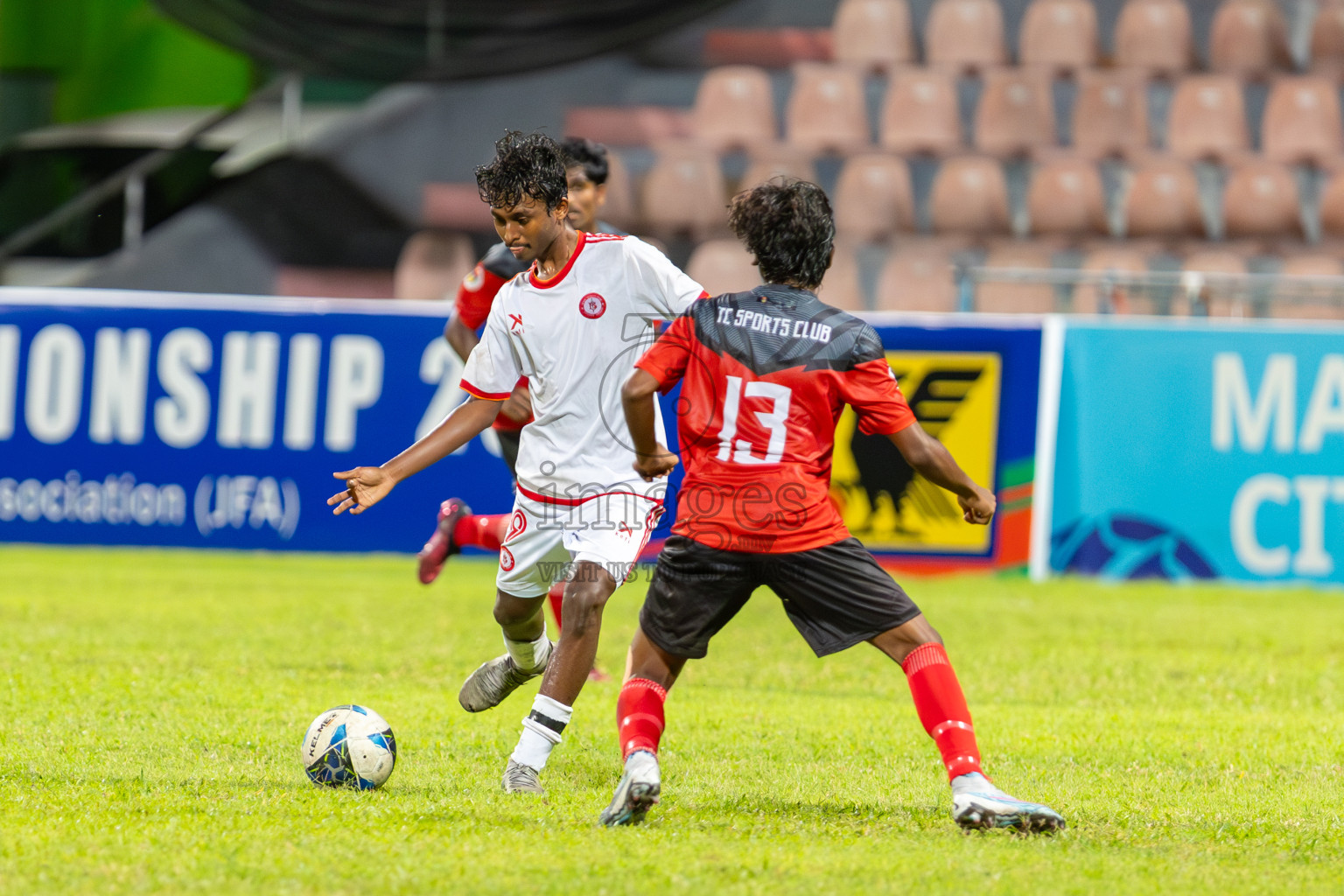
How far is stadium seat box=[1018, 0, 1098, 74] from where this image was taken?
16.1 m

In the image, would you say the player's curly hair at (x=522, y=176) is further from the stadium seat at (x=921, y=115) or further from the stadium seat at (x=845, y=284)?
the stadium seat at (x=921, y=115)

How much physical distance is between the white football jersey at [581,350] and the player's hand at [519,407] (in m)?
1.69

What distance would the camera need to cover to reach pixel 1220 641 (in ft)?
27.6

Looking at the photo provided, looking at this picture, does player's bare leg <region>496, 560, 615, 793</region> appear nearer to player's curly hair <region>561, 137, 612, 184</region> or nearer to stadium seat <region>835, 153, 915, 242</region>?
player's curly hair <region>561, 137, 612, 184</region>

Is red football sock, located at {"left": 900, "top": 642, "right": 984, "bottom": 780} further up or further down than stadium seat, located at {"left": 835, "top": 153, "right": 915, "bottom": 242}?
further down

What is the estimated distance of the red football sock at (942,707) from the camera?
163 inches

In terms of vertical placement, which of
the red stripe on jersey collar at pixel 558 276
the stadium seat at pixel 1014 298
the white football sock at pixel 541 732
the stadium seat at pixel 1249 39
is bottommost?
the white football sock at pixel 541 732

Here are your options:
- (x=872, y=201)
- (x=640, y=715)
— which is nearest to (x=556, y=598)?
(x=640, y=715)

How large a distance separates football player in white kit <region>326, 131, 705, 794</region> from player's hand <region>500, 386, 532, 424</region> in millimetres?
1678

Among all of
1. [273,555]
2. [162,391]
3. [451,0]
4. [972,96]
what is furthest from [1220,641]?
[451,0]

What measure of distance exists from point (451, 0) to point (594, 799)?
1329 centimetres

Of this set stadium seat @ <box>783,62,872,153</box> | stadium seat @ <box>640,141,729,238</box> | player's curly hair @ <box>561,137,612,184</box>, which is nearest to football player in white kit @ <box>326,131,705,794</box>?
player's curly hair @ <box>561,137,612,184</box>

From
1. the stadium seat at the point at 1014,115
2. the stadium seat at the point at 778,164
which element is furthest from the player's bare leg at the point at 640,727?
the stadium seat at the point at 1014,115

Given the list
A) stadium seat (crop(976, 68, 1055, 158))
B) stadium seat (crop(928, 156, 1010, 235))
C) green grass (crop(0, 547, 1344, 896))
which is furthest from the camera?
stadium seat (crop(976, 68, 1055, 158))
